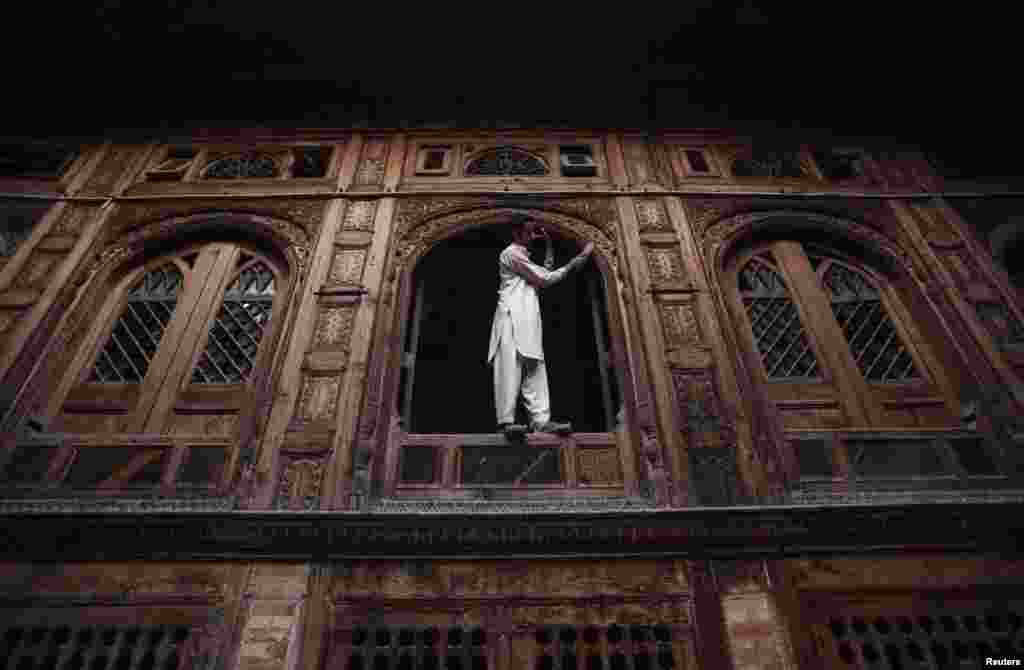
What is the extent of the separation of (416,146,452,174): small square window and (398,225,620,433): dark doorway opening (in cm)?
98

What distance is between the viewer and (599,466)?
449 cm

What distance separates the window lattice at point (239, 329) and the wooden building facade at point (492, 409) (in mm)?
32

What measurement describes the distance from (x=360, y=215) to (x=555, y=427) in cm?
288

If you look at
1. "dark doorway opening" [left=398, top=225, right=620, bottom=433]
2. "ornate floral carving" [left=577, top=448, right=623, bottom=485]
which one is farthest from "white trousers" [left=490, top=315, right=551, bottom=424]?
"dark doorway opening" [left=398, top=225, right=620, bottom=433]

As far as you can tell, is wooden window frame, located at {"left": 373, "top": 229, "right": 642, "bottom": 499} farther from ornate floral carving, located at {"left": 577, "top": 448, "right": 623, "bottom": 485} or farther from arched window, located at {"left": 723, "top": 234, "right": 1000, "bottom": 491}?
arched window, located at {"left": 723, "top": 234, "right": 1000, "bottom": 491}

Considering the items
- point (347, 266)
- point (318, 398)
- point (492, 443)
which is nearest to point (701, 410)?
point (492, 443)

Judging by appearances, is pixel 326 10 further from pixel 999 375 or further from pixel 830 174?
pixel 999 375

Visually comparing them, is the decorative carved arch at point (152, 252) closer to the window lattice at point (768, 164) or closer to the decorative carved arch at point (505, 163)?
the decorative carved arch at point (505, 163)

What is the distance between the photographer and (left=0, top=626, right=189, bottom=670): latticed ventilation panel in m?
3.37

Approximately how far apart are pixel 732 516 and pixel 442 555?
63.0 inches

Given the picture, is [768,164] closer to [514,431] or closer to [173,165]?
[514,431]

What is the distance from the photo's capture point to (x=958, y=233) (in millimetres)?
6121

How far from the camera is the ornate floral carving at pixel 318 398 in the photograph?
457 centimetres

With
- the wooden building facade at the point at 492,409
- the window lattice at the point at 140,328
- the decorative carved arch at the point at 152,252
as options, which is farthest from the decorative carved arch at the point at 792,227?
the window lattice at the point at 140,328
